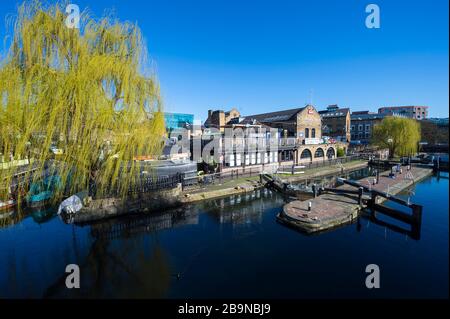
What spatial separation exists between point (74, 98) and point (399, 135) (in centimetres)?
4406

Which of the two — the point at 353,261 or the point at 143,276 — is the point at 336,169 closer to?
the point at 353,261

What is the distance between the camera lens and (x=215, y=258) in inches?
384

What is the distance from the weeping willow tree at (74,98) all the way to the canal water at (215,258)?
3.17 meters

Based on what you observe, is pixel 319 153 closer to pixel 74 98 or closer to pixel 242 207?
pixel 242 207

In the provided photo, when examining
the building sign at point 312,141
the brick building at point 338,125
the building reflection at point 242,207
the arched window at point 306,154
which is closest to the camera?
the building reflection at point 242,207

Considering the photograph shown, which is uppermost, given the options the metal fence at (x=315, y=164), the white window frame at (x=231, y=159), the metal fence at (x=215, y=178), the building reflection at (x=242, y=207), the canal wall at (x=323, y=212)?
the white window frame at (x=231, y=159)

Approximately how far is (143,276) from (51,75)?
8.44 metres

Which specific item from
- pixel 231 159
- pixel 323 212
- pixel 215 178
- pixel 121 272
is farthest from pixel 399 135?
pixel 121 272

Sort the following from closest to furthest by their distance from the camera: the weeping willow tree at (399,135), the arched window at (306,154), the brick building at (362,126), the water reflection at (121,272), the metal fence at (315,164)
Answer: the water reflection at (121,272) < the metal fence at (315,164) < the arched window at (306,154) < the weeping willow tree at (399,135) < the brick building at (362,126)

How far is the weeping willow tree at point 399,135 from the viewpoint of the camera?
35812 mm

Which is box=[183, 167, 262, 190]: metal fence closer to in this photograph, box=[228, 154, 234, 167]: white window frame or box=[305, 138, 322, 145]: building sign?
box=[228, 154, 234, 167]: white window frame

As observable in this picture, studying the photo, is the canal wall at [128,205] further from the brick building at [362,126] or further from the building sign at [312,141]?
the brick building at [362,126]

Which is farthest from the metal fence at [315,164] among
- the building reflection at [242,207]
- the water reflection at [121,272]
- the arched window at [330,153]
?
the water reflection at [121,272]

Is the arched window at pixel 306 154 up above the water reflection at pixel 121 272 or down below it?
above
